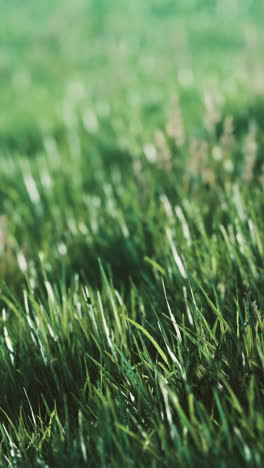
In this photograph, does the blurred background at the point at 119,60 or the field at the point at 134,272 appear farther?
the blurred background at the point at 119,60

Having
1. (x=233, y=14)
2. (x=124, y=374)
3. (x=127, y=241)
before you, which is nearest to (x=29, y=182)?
(x=127, y=241)

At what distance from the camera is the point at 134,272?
2225 millimetres

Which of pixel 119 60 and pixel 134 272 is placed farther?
pixel 119 60

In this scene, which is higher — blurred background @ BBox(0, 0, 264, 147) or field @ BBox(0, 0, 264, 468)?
blurred background @ BBox(0, 0, 264, 147)

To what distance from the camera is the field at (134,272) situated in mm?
1305

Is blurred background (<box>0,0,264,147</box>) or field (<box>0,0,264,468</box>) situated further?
blurred background (<box>0,0,264,147</box>)

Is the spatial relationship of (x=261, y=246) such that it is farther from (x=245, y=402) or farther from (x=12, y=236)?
(x=12, y=236)

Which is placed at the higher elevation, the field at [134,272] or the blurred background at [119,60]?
the blurred background at [119,60]

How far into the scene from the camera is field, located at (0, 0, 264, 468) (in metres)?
1.30

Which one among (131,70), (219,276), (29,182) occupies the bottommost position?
(219,276)

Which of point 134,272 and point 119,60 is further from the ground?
point 119,60

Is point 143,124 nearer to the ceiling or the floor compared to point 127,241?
nearer to the ceiling

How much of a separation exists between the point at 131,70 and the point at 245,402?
5.90m

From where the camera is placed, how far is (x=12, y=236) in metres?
2.79
